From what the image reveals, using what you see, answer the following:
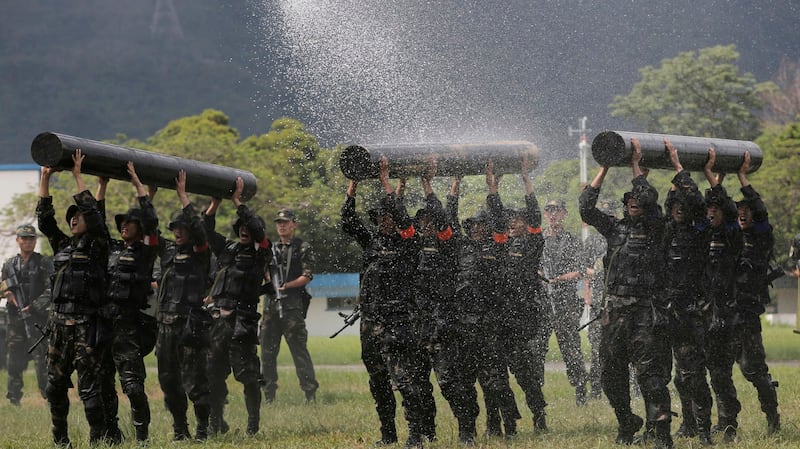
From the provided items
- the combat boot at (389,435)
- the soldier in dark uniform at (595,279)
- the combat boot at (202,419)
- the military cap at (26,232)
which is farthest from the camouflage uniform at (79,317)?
the military cap at (26,232)

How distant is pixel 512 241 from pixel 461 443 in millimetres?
2122

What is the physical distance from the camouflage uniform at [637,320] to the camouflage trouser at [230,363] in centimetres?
359

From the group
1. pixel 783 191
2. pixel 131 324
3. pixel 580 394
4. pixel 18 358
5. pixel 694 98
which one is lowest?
pixel 580 394

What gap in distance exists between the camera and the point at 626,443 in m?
9.73

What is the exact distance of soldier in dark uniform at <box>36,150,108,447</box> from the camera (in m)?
9.66

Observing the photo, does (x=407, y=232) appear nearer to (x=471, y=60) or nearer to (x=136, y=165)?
(x=136, y=165)

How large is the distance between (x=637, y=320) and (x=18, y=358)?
10237mm

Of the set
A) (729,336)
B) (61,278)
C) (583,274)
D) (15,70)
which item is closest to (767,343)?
(583,274)

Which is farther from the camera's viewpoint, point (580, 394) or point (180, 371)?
point (580, 394)

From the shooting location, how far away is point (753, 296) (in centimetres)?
1048

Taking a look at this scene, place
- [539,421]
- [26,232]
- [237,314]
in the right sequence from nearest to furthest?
[539,421] < [237,314] < [26,232]

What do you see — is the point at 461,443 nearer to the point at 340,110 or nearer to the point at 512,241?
the point at 512,241

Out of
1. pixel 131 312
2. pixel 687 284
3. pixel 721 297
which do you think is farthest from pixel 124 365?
pixel 721 297

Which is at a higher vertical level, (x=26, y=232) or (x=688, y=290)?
(x=26, y=232)
